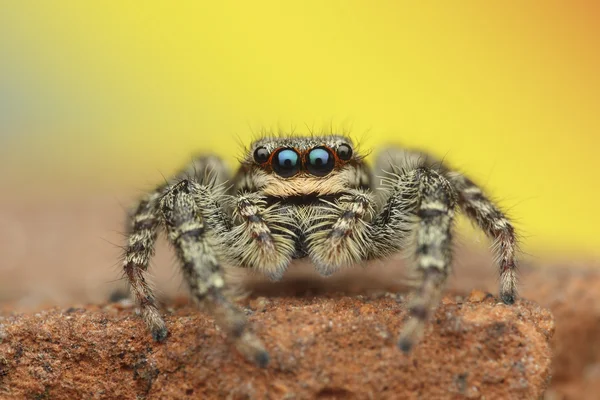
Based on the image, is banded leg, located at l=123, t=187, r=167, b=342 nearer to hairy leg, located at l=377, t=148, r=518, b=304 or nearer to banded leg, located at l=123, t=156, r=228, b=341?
banded leg, located at l=123, t=156, r=228, b=341

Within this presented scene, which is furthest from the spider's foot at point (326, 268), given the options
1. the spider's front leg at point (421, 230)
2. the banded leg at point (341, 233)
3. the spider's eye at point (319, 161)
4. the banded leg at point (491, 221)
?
the banded leg at point (491, 221)

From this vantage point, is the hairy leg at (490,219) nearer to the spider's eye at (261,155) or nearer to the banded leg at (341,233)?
the banded leg at (341,233)

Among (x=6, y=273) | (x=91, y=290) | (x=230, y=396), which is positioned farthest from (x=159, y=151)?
(x=230, y=396)

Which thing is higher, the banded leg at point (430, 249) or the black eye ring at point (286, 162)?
the black eye ring at point (286, 162)

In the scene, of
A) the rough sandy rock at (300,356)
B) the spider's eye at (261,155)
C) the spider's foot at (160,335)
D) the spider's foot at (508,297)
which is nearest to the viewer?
the rough sandy rock at (300,356)

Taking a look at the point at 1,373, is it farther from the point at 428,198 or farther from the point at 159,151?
the point at 159,151

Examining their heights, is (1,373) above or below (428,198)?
below

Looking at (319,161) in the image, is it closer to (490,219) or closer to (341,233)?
(341,233)
